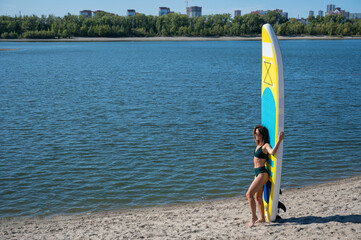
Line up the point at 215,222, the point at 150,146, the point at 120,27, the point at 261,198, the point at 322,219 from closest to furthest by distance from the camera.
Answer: the point at 261,198
the point at 322,219
the point at 215,222
the point at 150,146
the point at 120,27

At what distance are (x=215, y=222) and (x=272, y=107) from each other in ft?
8.39

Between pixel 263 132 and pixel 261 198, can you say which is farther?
pixel 261 198

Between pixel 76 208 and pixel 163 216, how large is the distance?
2.43 m

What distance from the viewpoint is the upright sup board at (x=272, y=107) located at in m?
6.73

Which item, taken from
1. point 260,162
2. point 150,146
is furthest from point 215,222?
point 150,146

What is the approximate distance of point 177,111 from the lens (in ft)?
69.5

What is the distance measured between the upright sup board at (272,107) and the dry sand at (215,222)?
1.70 ft

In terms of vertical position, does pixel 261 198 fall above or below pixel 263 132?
below

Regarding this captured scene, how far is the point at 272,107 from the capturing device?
7098 mm

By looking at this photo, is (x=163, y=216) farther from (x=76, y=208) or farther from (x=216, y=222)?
(x=76, y=208)

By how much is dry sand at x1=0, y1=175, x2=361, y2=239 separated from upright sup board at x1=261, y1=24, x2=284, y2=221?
519mm

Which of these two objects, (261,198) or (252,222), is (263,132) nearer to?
(261,198)

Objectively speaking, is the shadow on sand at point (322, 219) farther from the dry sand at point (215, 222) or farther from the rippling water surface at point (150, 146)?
the rippling water surface at point (150, 146)

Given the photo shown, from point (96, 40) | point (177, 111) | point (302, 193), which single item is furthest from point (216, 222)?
point (96, 40)
